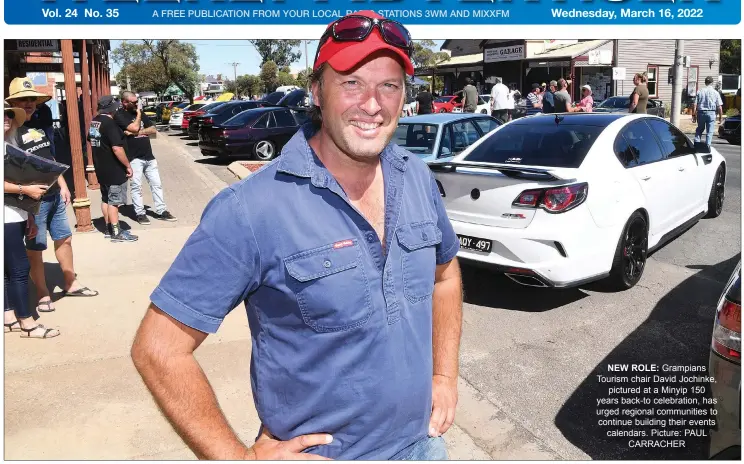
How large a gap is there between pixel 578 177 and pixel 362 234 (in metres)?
3.63

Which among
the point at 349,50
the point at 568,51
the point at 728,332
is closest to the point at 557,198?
the point at 728,332

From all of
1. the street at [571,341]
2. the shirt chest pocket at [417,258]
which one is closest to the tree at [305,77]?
the shirt chest pocket at [417,258]

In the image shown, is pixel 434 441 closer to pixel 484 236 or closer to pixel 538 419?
pixel 538 419

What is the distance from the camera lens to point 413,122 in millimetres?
8078

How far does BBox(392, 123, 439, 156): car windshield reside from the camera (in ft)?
25.8

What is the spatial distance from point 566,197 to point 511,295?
3.49 feet

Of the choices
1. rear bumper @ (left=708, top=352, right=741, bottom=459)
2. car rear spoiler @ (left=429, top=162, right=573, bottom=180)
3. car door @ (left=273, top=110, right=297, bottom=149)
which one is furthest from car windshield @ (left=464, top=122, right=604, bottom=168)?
car door @ (left=273, top=110, right=297, bottom=149)

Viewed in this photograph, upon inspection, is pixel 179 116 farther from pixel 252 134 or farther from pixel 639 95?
pixel 639 95

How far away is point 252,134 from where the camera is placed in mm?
14898

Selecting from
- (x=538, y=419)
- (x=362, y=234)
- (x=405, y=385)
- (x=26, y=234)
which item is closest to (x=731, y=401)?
(x=538, y=419)

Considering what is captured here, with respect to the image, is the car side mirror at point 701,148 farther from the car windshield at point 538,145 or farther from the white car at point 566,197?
the car windshield at point 538,145

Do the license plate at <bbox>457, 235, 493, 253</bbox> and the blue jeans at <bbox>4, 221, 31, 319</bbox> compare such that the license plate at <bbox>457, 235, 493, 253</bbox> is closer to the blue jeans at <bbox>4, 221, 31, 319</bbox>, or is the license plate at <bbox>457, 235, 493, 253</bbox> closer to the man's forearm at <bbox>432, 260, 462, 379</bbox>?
the man's forearm at <bbox>432, 260, 462, 379</bbox>

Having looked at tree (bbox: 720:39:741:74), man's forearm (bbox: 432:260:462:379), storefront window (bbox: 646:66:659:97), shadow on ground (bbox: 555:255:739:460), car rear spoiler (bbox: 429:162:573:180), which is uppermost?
tree (bbox: 720:39:741:74)

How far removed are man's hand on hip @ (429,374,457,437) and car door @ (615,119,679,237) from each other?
396 centimetres
